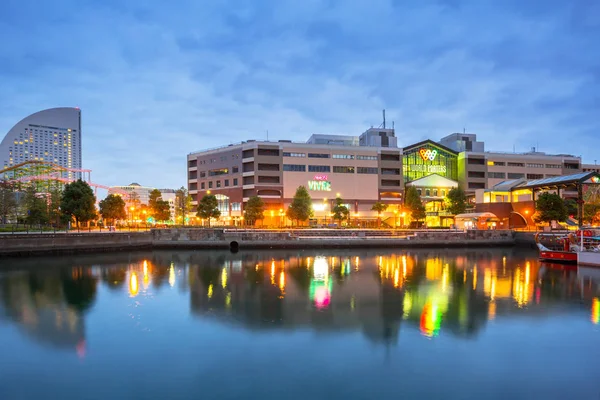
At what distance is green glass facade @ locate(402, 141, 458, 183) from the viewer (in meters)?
99.2

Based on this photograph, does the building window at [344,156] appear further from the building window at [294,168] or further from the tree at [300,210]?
the tree at [300,210]

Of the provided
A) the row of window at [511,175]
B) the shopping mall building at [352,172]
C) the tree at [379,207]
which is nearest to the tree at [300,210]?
the shopping mall building at [352,172]

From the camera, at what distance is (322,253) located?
5197cm

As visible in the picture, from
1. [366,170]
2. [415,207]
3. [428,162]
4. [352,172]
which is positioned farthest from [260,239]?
[428,162]

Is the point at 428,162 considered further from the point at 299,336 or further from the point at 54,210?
the point at 299,336

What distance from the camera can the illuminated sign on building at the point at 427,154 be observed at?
100000 mm

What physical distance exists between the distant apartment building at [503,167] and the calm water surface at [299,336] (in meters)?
70.6

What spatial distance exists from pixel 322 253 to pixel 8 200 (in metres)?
57.8

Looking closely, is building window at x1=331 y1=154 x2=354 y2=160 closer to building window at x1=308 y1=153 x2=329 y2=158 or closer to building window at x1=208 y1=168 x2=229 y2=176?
building window at x1=308 y1=153 x2=329 y2=158

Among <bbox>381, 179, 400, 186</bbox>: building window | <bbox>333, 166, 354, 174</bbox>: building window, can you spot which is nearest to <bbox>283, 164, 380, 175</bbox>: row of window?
<bbox>333, 166, 354, 174</bbox>: building window

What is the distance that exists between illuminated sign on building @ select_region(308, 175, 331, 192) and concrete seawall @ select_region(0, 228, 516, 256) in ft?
89.6

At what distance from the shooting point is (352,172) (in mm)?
90938

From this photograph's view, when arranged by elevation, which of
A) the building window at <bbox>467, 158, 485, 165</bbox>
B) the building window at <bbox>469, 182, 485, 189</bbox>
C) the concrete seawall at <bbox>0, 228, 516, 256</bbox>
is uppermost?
the building window at <bbox>467, 158, 485, 165</bbox>

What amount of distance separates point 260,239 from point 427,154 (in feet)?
206
